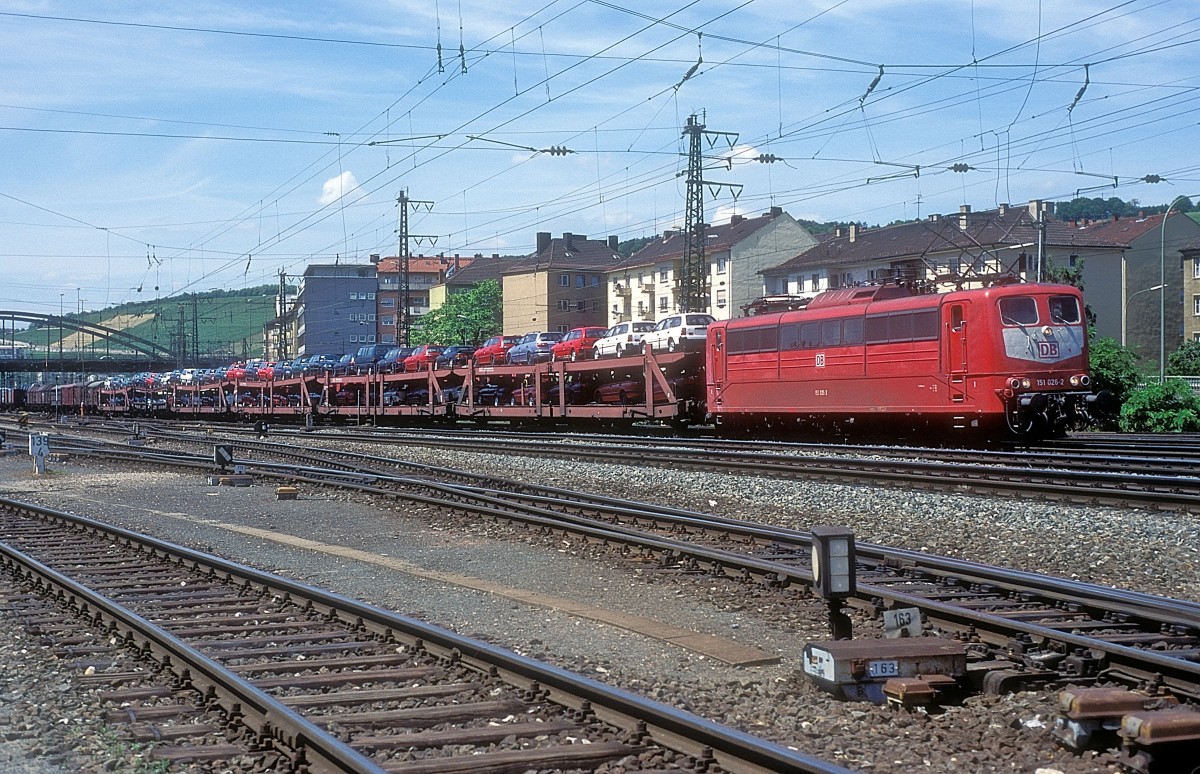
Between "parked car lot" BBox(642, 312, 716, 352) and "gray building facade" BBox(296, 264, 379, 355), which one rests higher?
"gray building facade" BBox(296, 264, 379, 355)

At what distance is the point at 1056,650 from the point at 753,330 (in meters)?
19.8

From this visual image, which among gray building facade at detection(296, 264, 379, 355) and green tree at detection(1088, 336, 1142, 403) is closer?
green tree at detection(1088, 336, 1142, 403)

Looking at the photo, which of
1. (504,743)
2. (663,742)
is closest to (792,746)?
(663,742)

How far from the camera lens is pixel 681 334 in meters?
30.8

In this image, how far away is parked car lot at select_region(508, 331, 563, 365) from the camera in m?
35.8

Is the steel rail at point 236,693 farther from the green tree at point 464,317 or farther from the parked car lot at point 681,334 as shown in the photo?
the green tree at point 464,317

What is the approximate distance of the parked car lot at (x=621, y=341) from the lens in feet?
107

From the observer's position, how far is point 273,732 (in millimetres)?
5738

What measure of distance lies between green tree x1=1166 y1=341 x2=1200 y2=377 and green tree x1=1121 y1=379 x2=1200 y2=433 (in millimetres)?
28922

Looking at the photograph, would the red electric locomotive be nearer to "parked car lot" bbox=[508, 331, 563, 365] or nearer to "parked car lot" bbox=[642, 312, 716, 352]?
"parked car lot" bbox=[642, 312, 716, 352]

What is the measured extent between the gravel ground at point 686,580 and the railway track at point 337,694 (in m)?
0.49

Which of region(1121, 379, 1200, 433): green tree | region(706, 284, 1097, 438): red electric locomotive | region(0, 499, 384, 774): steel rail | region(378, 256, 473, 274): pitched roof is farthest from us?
region(378, 256, 473, 274): pitched roof

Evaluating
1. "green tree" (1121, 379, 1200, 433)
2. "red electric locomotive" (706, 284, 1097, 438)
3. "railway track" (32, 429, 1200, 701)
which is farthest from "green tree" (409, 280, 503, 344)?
"railway track" (32, 429, 1200, 701)

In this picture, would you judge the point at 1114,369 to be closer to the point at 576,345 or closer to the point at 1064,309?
the point at 1064,309
